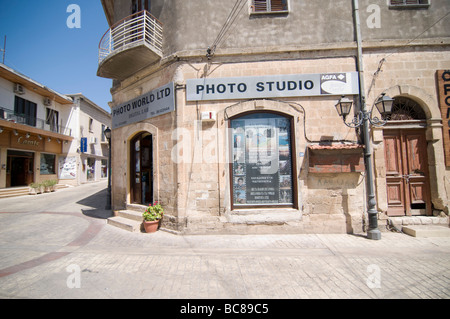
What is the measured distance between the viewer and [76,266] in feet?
13.3

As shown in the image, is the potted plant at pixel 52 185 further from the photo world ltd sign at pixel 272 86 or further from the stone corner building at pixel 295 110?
the photo world ltd sign at pixel 272 86

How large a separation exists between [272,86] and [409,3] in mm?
5164

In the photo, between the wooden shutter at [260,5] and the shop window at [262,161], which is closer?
the shop window at [262,161]

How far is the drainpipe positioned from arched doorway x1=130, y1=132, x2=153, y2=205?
7.11m

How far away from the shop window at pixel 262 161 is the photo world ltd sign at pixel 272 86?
0.71m

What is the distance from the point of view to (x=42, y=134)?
1688 cm

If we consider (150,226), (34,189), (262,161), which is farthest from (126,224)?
(34,189)

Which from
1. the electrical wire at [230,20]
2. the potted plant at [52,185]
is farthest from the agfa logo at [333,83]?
the potted plant at [52,185]

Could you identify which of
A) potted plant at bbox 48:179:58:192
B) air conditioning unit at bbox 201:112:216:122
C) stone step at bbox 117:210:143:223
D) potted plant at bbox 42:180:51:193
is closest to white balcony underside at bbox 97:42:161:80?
air conditioning unit at bbox 201:112:216:122

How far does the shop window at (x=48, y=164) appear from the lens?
17.9m

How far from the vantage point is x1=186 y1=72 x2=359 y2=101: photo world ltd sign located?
6.16 m

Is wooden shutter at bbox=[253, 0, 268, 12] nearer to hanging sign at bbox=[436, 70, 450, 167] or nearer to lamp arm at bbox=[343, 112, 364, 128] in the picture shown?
lamp arm at bbox=[343, 112, 364, 128]

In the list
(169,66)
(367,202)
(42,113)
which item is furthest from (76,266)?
(42,113)

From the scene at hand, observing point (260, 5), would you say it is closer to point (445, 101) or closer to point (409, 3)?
point (409, 3)
